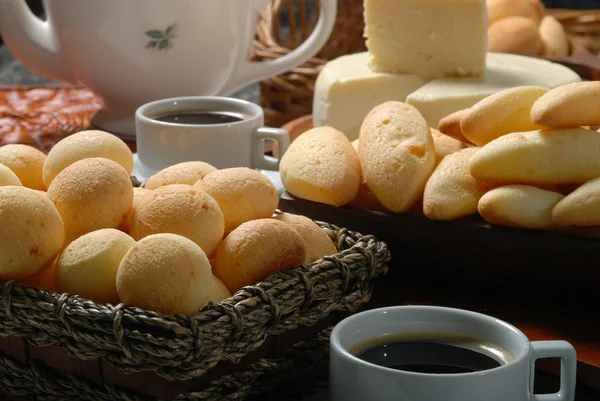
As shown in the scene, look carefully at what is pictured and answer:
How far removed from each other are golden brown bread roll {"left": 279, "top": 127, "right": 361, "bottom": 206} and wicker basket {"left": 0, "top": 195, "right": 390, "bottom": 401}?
0.11 metres

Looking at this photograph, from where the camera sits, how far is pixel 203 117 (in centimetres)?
90

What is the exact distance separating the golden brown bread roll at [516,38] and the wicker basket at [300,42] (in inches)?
10.8

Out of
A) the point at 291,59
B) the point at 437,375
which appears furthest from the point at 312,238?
the point at 291,59

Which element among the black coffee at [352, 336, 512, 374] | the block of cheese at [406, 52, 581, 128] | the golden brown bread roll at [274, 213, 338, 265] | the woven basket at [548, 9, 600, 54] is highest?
the golden brown bread roll at [274, 213, 338, 265]

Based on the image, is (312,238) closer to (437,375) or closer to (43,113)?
(437,375)

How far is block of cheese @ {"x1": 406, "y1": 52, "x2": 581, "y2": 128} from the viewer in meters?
0.96

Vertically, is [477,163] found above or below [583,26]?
above

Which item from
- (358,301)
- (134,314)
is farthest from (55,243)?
(358,301)

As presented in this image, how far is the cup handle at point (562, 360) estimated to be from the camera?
459mm

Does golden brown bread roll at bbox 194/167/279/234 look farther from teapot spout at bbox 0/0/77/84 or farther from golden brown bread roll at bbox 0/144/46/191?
teapot spout at bbox 0/0/77/84

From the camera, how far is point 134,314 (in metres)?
0.44

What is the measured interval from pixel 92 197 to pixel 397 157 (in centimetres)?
24

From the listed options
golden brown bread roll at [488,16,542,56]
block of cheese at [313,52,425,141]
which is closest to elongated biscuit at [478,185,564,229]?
block of cheese at [313,52,425,141]

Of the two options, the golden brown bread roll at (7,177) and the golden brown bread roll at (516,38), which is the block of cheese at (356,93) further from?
the golden brown bread roll at (7,177)
